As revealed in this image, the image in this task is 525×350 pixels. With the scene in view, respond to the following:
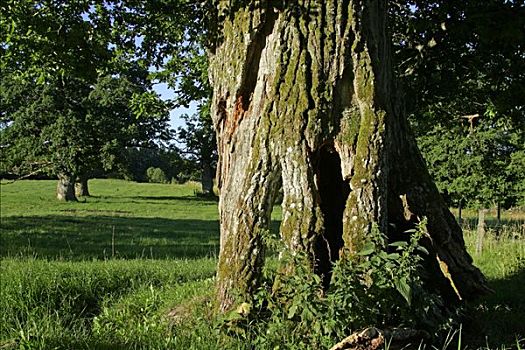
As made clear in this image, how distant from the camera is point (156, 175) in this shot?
6850 centimetres

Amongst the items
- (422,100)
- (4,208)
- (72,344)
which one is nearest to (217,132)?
(72,344)

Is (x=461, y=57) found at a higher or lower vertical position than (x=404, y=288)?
higher

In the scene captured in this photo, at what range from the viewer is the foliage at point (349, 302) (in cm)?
389

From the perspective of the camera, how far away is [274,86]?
482cm

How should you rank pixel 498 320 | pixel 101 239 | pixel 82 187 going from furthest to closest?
1. pixel 82 187
2. pixel 101 239
3. pixel 498 320

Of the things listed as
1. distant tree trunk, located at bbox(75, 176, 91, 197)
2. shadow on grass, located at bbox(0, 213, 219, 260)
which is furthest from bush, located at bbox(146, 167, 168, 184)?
shadow on grass, located at bbox(0, 213, 219, 260)

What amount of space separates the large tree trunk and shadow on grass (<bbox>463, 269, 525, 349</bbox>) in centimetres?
112

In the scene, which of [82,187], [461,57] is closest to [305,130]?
[461,57]

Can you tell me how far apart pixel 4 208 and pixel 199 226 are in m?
12.6

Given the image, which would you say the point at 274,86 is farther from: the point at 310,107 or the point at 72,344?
the point at 72,344

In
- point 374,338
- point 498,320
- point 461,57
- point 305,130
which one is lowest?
point 498,320

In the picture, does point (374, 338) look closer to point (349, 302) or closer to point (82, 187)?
point (349, 302)

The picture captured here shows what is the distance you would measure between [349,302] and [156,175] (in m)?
66.0

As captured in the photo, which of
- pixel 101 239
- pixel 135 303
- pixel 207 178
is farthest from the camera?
pixel 207 178
